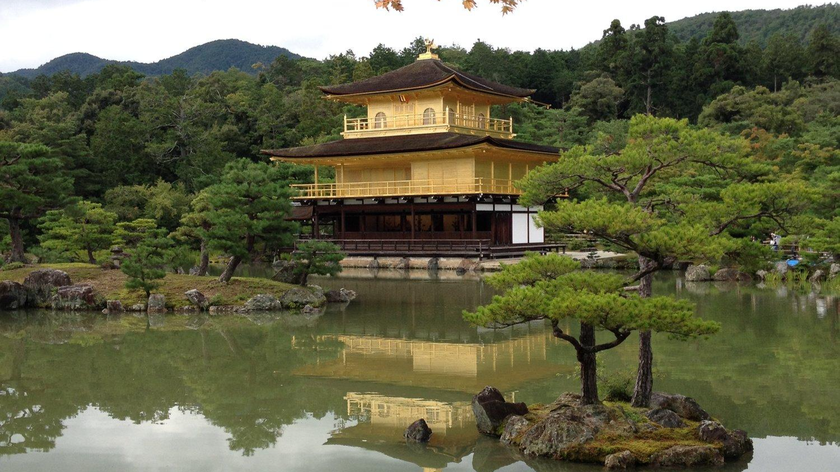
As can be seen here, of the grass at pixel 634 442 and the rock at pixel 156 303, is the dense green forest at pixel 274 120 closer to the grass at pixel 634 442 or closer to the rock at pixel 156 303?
the rock at pixel 156 303

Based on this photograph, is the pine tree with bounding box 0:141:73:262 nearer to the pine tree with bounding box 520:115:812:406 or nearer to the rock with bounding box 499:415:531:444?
the pine tree with bounding box 520:115:812:406

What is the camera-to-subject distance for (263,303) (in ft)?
59.4

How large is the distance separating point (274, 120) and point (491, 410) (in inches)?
1612

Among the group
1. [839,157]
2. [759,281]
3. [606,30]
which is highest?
[606,30]

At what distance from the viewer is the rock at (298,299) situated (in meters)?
18.4

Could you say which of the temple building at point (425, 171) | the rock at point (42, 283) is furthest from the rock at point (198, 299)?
the temple building at point (425, 171)

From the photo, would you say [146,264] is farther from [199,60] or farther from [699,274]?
[199,60]

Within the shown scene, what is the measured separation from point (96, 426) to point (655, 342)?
833 centimetres

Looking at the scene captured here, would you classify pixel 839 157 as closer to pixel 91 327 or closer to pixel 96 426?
pixel 91 327

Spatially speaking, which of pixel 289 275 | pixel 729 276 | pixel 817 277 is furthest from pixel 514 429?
pixel 729 276

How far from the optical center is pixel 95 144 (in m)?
39.4

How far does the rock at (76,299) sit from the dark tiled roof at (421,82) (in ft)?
55.5

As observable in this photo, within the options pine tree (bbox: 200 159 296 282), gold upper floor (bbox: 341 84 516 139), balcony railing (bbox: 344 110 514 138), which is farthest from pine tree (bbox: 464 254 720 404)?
balcony railing (bbox: 344 110 514 138)

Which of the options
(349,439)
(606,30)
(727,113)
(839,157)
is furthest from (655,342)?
(606,30)
